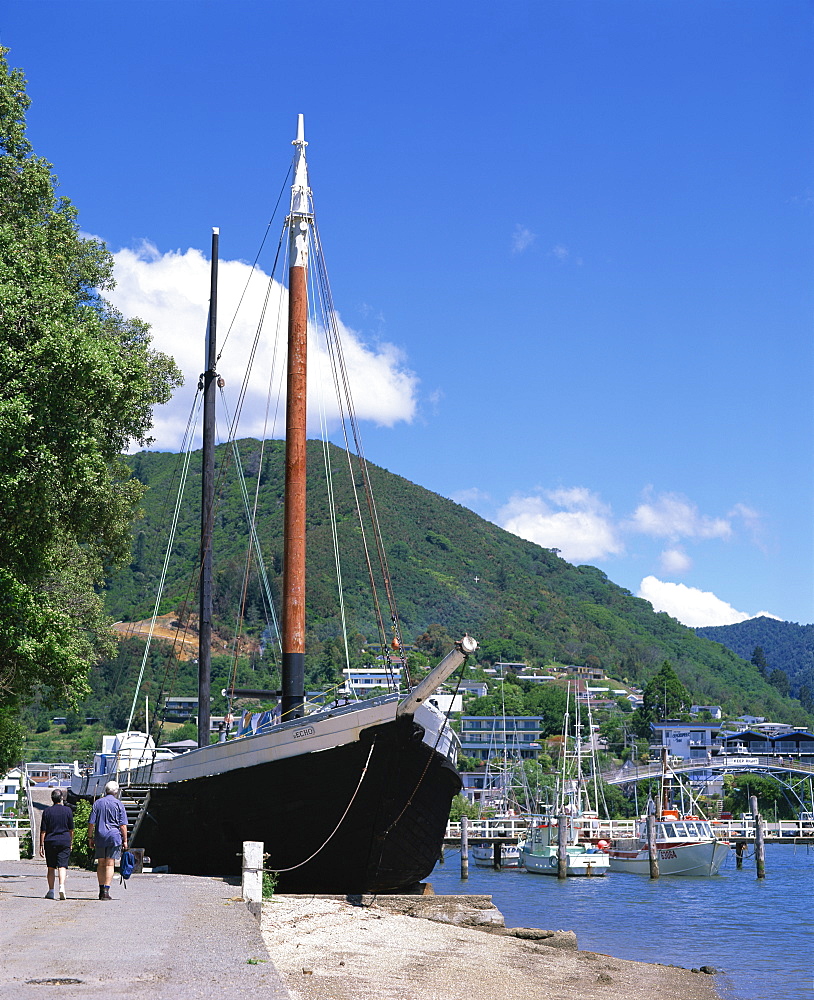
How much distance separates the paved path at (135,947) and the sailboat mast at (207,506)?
40.6 feet

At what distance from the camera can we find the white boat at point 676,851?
58156mm

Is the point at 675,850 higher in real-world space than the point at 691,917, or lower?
higher

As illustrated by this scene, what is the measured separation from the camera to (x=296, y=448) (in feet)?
77.6

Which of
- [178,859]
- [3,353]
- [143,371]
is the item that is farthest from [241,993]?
[178,859]

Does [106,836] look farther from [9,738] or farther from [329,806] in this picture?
[9,738]

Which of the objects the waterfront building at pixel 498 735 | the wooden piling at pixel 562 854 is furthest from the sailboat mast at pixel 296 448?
the waterfront building at pixel 498 735

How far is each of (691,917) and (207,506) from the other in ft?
67.8

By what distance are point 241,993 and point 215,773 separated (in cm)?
1328

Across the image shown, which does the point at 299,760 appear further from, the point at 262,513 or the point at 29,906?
the point at 262,513

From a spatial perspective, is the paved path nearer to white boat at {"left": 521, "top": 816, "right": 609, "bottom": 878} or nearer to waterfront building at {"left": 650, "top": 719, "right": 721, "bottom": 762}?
white boat at {"left": 521, "top": 816, "right": 609, "bottom": 878}

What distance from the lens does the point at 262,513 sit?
183250mm

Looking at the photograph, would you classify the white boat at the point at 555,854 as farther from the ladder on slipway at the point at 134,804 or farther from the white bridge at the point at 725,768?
the white bridge at the point at 725,768

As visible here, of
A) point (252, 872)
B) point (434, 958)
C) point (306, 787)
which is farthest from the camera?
point (306, 787)

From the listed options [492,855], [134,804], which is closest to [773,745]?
[492,855]
